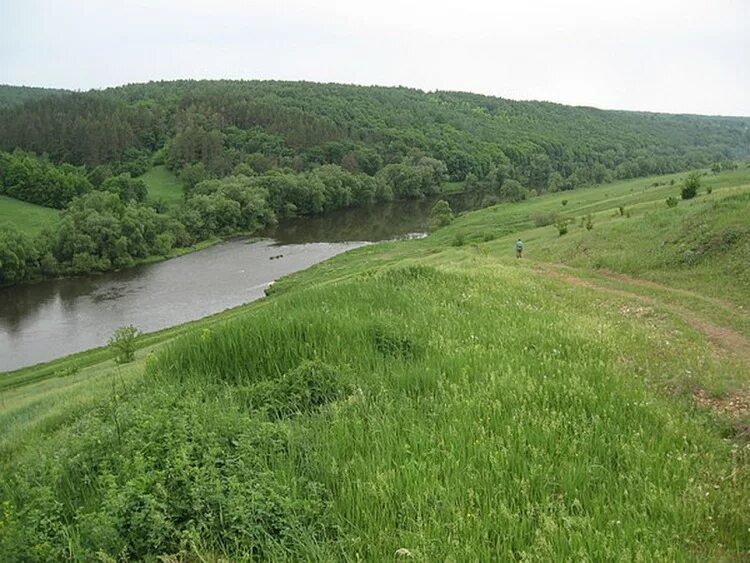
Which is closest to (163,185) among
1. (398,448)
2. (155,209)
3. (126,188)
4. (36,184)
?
(126,188)

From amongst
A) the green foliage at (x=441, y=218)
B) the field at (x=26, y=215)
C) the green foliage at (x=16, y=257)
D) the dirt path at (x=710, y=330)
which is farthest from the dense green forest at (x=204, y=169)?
the dirt path at (x=710, y=330)

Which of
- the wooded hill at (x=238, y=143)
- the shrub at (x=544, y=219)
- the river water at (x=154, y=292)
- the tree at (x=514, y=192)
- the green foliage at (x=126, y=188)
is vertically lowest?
the river water at (x=154, y=292)

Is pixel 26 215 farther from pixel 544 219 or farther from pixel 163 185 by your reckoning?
pixel 544 219

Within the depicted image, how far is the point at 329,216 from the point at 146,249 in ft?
152

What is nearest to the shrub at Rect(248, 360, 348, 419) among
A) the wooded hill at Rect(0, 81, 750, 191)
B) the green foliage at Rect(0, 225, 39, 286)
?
the green foliage at Rect(0, 225, 39, 286)

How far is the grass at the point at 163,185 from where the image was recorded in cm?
12850

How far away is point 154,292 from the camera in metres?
67.6

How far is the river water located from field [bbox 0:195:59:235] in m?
29.2

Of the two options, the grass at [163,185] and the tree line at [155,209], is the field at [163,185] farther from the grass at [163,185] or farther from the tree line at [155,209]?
the tree line at [155,209]

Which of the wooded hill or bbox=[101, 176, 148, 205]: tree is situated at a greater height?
the wooded hill

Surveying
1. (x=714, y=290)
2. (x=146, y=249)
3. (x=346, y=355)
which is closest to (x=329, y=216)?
(x=146, y=249)

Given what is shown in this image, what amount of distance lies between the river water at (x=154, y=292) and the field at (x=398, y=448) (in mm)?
47565

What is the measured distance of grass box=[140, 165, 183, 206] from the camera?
128 m

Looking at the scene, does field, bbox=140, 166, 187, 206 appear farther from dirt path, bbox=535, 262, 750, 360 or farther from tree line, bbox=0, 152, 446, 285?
dirt path, bbox=535, 262, 750, 360
